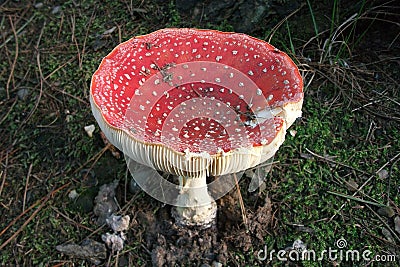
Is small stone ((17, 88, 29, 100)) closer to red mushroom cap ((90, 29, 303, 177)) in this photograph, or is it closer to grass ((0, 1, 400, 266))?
grass ((0, 1, 400, 266))

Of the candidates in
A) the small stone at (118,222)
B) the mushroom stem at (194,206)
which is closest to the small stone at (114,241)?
the small stone at (118,222)

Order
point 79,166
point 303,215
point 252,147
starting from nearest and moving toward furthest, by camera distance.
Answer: point 252,147 < point 303,215 < point 79,166

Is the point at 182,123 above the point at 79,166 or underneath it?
above

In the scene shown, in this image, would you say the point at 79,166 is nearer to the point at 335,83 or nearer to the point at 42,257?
the point at 42,257

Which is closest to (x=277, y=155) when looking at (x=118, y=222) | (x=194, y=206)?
(x=194, y=206)

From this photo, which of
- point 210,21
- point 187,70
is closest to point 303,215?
point 187,70

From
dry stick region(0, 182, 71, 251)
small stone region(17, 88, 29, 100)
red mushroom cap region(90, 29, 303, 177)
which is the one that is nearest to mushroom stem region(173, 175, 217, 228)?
red mushroom cap region(90, 29, 303, 177)
